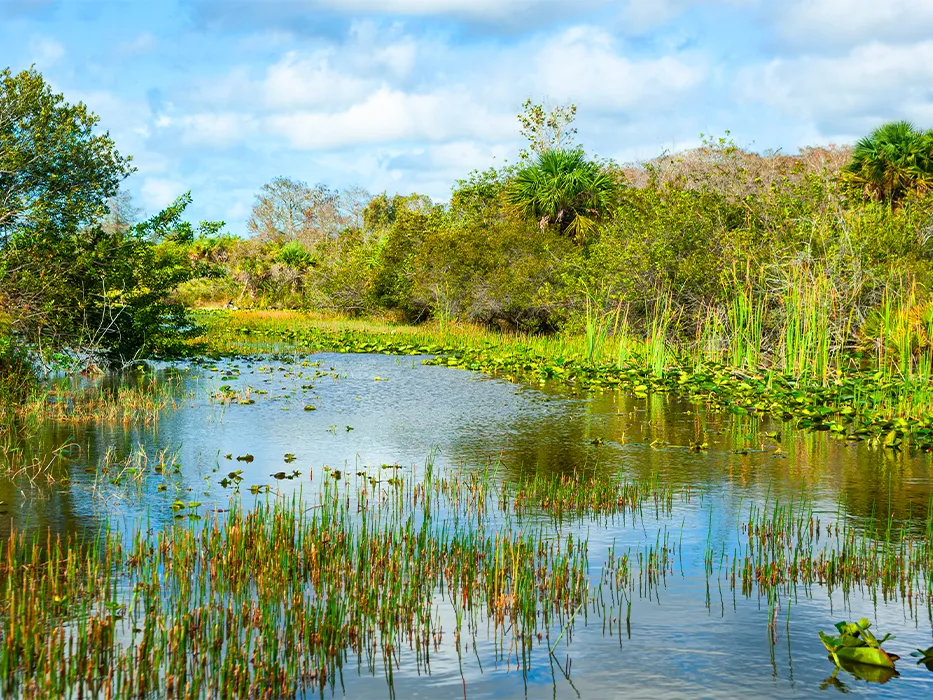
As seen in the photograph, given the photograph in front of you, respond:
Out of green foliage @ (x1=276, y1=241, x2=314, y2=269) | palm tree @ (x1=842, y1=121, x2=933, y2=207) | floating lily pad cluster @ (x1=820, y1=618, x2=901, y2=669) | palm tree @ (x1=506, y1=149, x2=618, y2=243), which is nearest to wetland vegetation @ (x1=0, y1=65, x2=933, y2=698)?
floating lily pad cluster @ (x1=820, y1=618, x2=901, y2=669)

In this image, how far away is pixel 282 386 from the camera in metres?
19.1

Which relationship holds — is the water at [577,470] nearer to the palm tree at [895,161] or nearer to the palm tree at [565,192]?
the palm tree at [565,192]

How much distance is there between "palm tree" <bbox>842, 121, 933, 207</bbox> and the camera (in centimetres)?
3284

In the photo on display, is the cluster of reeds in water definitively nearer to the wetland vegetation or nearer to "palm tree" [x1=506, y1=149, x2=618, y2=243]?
the wetland vegetation

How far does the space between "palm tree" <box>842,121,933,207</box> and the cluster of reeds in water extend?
2747 centimetres

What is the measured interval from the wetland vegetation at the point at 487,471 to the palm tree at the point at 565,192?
1.25m

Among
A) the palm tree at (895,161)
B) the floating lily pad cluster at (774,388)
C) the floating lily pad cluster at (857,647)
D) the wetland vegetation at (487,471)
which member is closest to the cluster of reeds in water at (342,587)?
the wetland vegetation at (487,471)

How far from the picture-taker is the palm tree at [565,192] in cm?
3319

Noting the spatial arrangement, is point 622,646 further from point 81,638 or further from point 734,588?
point 81,638

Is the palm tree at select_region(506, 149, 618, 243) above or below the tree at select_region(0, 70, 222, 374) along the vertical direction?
above

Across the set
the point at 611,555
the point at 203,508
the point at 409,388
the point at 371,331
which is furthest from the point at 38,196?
the point at 371,331

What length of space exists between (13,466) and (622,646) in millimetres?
7794

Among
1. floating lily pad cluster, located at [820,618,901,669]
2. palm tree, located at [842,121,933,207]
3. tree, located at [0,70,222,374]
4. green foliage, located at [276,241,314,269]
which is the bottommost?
floating lily pad cluster, located at [820,618,901,669]

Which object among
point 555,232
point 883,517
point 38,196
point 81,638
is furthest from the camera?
point 555,232
